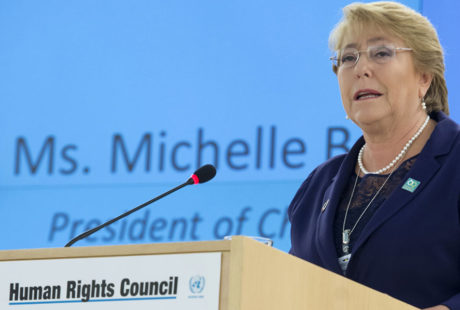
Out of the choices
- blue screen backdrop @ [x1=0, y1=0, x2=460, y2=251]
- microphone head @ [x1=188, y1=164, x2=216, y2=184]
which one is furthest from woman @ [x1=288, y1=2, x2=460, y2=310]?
blue screen backdrop @ [x1=0, y1=0, x2=460, y2=251]

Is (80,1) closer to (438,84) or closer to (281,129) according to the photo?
(281,129)

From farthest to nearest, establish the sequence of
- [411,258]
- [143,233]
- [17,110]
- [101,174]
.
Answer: [17,110] → [101,174] → [143,233] → [411,258]

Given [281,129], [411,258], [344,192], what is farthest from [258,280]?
[281,129]

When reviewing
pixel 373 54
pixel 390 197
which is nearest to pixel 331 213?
pixel 390 197

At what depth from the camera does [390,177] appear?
2.05m

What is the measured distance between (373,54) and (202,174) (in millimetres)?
588

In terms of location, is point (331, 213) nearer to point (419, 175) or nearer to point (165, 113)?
point (419, 175)

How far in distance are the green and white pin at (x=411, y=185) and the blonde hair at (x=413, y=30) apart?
342 mm

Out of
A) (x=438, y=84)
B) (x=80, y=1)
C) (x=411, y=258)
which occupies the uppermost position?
(x=80, y=1)

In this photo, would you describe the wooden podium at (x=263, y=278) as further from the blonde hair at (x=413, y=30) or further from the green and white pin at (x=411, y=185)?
the blonde hair at (x=413, y=30)

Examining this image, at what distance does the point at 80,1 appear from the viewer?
3961mm

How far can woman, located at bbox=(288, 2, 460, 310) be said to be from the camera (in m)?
1.82

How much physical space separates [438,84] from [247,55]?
1538 mm

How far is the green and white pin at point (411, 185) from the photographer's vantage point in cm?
190
